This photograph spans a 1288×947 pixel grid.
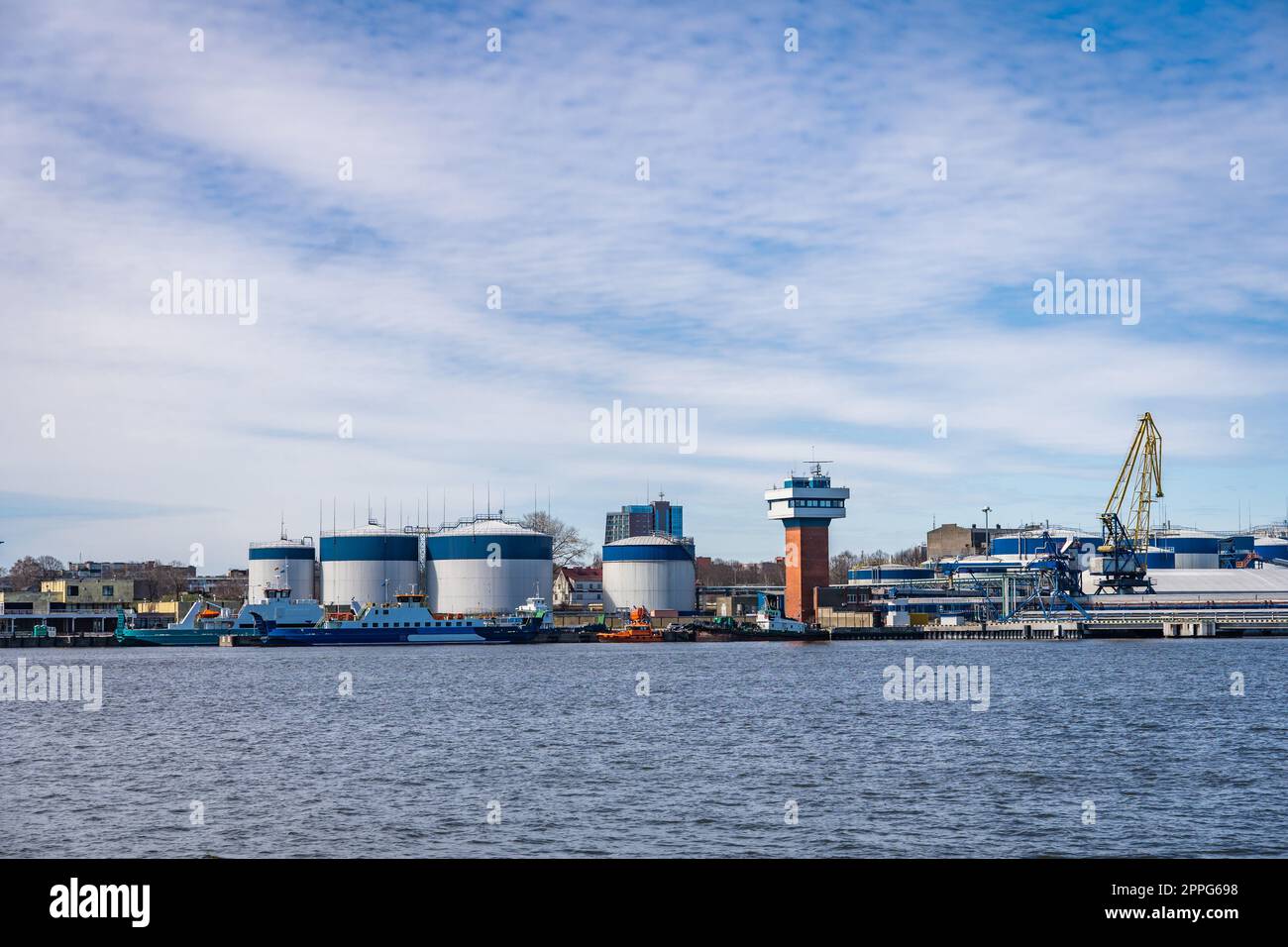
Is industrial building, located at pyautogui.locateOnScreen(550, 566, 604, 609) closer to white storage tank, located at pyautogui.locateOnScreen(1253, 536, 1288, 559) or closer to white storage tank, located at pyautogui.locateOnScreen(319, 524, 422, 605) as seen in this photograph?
white storage tank, located at pyautogui.locateOnScreen(319, 524, 422, 605)

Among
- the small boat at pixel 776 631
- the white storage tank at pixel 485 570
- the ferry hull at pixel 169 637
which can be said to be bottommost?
the small boat at pixel 776 631

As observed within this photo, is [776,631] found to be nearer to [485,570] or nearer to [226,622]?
[485,570]

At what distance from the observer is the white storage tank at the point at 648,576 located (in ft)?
526

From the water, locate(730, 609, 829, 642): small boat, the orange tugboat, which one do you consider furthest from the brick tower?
the water

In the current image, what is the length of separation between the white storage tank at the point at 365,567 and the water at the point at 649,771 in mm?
73280

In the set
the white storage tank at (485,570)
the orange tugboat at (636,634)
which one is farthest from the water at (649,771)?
the orange tugboat at (636,634)

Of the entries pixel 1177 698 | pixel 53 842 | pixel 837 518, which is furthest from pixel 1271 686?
pixel 837 518

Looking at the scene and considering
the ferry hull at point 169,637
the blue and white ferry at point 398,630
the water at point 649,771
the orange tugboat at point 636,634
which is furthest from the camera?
the orange tugboat at point 636,634

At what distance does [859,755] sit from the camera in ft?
125

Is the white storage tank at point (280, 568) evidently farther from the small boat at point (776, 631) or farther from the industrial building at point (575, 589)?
the small boat at point (776, 631)

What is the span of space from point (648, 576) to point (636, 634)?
11867 millimetres

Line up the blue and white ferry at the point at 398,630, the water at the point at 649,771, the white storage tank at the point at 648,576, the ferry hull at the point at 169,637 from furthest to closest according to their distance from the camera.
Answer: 1. the white storage tank at the point at 648,576
2. the ferry hull at the point at 169,637
3. the blue and white ferry at the point at 398,630
4. the water at the point at 649,771
